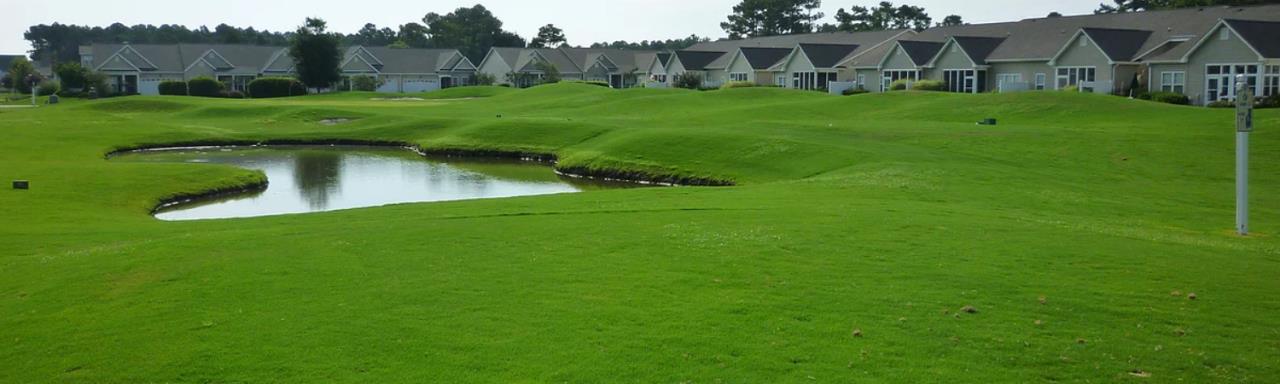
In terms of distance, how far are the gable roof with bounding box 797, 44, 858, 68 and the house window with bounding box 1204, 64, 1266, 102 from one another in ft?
121

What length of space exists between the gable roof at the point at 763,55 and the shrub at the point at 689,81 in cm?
569

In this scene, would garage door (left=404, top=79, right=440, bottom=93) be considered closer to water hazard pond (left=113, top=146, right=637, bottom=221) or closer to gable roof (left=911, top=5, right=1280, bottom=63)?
gable roof (left=911, top=5, right=1280, bottom=63)

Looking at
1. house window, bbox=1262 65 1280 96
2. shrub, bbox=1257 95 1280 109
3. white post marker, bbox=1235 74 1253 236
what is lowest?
white post marker, bbox=1235 74 1253 236

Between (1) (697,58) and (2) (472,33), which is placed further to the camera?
(2) (472,33)

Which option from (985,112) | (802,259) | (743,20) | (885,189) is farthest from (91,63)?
(802,259)

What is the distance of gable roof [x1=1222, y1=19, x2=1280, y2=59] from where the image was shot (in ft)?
191

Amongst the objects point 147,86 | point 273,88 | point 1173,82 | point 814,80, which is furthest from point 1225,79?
point 147,86

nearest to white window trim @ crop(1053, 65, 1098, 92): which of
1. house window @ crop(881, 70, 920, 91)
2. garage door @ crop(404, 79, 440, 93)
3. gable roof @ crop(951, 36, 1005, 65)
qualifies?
gable roof @ crop(951, 36, 1005, 65)

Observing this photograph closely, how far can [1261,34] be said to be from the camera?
196 ft

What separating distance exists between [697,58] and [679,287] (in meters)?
103

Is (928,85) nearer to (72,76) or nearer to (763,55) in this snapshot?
(763,55)

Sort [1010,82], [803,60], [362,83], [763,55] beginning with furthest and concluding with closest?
1. [362,83]
2. [763,55]
3. [803,60]
4. [1010,82]

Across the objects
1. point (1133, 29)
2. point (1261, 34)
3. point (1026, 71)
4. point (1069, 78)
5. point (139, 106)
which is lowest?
point (139, 106)

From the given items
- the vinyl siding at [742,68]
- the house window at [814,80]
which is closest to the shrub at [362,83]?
the vinyl siding at [742,68]
